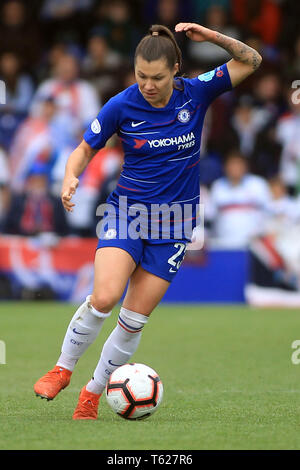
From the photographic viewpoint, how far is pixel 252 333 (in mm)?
10461

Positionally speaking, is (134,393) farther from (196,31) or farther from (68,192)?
(196,31)

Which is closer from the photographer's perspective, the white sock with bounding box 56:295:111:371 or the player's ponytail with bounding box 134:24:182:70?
the player's ponytail with bounding box 134:24:182:70

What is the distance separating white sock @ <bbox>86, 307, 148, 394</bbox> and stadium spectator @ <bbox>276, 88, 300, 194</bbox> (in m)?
8.92

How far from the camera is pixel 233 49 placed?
596 cm

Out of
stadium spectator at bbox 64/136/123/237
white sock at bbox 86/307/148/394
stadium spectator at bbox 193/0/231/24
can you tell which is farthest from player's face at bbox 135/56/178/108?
stadium spectator at bbox 193/0/231/24

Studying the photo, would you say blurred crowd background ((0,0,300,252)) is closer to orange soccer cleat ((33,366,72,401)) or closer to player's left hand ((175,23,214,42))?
player's left hand ((175,23,214,42))

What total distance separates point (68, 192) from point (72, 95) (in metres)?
9.44

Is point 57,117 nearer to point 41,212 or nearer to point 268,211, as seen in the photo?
point 41,212

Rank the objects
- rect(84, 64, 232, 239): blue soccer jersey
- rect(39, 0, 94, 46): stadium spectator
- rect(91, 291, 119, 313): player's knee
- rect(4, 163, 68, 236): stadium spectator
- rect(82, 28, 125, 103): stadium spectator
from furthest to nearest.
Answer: rect(39, 0, 94, 46): stadium spectator → rect(82, 28, 125, 103): stadium spectator → rect(4, 163, 68, 236): stadium spectator → rect(84, 64, 232, 239): blue soccer jersey → rect(91, 291, 119, 313): player's knee

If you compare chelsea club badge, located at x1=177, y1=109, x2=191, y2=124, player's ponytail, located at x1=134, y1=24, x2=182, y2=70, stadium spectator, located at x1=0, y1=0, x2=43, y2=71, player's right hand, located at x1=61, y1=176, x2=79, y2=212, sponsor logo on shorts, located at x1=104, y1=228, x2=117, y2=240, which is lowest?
stadium spectator, located at x1=0, y1=0, x2=43, y2=71

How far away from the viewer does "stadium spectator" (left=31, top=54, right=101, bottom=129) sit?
14719 mm

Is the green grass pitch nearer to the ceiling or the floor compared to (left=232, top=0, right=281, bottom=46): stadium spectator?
nearer to the floor
